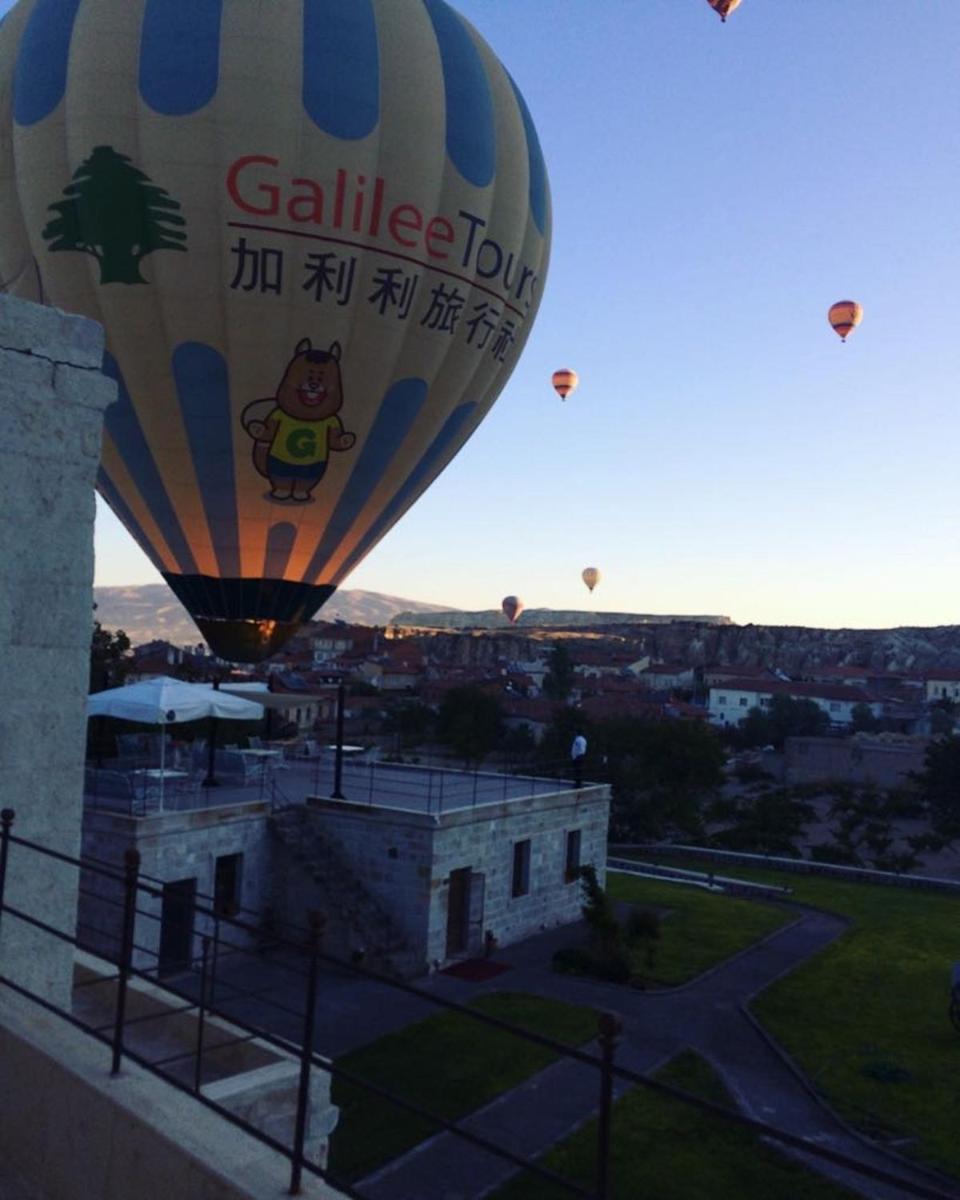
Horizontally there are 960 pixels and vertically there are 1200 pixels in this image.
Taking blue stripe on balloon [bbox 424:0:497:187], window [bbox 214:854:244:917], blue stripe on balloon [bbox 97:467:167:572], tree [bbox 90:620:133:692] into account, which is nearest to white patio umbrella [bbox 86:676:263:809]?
window [bbox 214:854:244:917]

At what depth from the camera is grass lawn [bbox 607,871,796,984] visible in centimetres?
2305

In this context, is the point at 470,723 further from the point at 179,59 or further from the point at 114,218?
the point at 179,59

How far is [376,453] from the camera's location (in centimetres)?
2086

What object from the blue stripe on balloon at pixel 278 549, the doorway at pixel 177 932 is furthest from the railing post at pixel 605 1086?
the blue stripe on balloon at pixel 278 549

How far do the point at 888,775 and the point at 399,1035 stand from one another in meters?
68.9

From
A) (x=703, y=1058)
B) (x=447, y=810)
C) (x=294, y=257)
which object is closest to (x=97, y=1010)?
(x=703, y=1058)

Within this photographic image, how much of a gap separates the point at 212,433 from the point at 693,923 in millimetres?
16948

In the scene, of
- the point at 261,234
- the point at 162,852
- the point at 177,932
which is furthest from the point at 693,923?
the point at 261,234

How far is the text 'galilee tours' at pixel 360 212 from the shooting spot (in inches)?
699

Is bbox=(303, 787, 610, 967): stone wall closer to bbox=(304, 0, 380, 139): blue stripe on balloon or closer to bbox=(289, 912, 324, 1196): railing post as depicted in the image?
bbox=(304, 0, 380, 139): blue stripe on balloon

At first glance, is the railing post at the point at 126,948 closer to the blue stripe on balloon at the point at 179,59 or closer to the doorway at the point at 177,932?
the doorway at the point at 177,932

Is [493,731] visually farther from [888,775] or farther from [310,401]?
[310,401]

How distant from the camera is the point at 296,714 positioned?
10112 centimetres

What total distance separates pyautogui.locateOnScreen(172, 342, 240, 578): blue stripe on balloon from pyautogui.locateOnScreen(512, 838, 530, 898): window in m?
9.45
